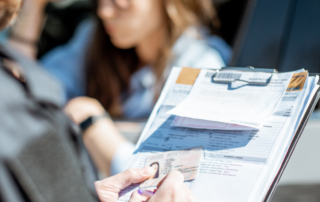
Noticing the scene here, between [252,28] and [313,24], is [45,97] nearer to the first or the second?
[313,24]

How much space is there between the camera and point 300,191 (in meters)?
1.82

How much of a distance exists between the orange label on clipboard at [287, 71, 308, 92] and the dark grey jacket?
0.40 m

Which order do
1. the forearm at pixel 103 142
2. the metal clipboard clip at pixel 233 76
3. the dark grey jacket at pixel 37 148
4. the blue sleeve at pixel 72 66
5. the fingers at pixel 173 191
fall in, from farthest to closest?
the blue sleeve at pixel 72 66, the forearm at pixel 103 142, the metal clipboard clip at pixel 233 76, the fingers at pixel 173 191, the dark grey jacket at pixel 37 148

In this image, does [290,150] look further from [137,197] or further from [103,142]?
[103,142]

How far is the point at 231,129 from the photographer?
2.01 feet

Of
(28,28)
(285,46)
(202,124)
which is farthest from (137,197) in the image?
(28,28)

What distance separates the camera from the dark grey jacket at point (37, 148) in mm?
358

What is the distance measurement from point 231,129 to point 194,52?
39.7 inches

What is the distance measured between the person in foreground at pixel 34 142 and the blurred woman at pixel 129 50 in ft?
3.52

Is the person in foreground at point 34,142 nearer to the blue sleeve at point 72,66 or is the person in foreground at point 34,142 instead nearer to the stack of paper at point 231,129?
the stack of paper at point 231,129

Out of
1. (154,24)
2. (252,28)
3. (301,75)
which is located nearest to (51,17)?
(154,24)

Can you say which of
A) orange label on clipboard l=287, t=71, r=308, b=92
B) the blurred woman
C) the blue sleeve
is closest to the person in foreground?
orange label on clipboard l=287, t=71, r=308, b=92

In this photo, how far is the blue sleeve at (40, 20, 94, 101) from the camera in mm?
1653

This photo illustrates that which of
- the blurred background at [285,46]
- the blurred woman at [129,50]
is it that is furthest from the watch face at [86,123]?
the blurred woman at [129,50]
